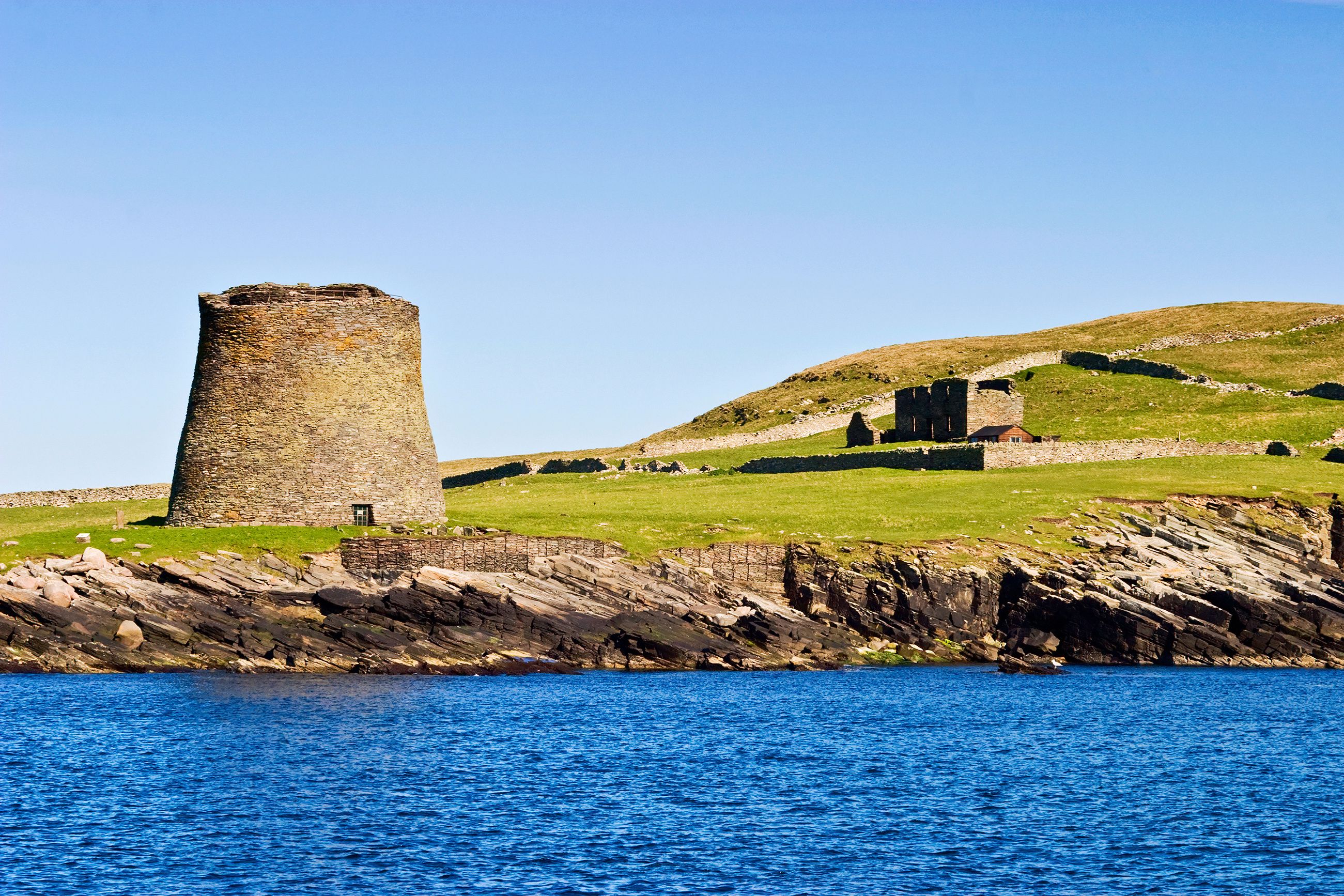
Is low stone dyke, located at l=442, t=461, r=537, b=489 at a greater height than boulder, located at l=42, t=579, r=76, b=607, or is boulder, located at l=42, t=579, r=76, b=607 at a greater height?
low stone dyke, located at l=442, t=461, r=537, b=489

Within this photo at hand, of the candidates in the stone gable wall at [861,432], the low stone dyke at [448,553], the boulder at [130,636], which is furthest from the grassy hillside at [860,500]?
the boulder at [130,636]

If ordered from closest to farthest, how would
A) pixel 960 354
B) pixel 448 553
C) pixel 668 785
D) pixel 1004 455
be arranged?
1. pixel 668 785
2. pixel 448 553
3. pixel 1004 455
4. pixel 960 354

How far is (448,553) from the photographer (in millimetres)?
57125

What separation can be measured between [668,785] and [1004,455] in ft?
167

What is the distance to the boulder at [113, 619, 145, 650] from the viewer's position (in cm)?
5016

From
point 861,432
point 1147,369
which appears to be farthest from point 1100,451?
point 1147,369

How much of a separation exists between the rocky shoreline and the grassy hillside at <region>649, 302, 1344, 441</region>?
181 feet

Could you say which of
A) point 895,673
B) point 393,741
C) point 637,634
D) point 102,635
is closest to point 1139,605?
point 895,673

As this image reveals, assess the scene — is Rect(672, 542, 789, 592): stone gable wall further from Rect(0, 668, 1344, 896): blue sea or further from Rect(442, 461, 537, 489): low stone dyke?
Rect(442, 461, 537, 489): low stone dyke

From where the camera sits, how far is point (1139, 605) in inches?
2281

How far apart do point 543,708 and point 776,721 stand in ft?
21.2

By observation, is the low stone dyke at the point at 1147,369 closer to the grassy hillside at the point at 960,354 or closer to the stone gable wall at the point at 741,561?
the grassy hillside at the point at 960,354

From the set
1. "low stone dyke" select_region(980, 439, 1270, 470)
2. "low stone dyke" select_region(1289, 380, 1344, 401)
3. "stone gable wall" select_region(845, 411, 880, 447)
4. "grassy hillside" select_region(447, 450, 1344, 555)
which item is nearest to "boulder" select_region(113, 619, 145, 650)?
"grassy hillside" select_region(447, 450, 1344, 555)

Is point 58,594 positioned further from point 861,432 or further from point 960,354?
point 960,354
